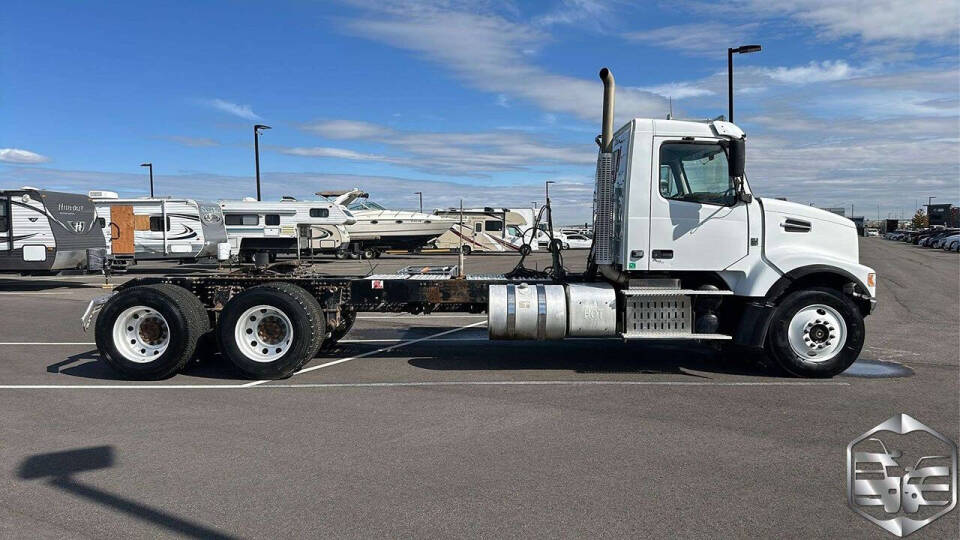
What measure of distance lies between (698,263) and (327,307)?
14.8 ft

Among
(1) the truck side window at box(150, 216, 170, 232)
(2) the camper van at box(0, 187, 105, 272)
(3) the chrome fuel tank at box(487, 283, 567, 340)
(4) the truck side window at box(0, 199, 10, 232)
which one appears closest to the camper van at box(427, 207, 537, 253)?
(1) the truck side window at box(150, 216, 170, 232)

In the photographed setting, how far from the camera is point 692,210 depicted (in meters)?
8.12

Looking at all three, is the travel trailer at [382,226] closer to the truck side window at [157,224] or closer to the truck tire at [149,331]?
the truck side window at [157,224]

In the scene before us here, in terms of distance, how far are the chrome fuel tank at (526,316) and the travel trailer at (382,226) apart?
86.2 ft

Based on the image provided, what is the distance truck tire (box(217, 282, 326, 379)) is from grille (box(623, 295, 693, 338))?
3.66 metres

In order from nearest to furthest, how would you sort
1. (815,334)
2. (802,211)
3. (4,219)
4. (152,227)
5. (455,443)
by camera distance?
(455,443) → (815,334) → (802,211) → (4,219) → (152,227)

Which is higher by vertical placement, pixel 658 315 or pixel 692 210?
pixel 692 210

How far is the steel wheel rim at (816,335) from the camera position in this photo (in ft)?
26.6

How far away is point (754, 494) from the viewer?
15.2 feet

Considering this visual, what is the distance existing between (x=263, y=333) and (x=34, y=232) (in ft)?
47.0

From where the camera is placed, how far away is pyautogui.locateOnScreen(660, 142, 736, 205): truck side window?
815 centimetres

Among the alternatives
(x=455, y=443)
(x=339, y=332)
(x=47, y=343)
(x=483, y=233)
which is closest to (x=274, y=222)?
(x=483, y=233)

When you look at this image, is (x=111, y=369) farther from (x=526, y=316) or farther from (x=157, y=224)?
(x=157, y=224)

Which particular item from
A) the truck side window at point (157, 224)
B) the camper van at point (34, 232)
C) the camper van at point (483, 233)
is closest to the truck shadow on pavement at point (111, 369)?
the camper van at point (34, 232)
